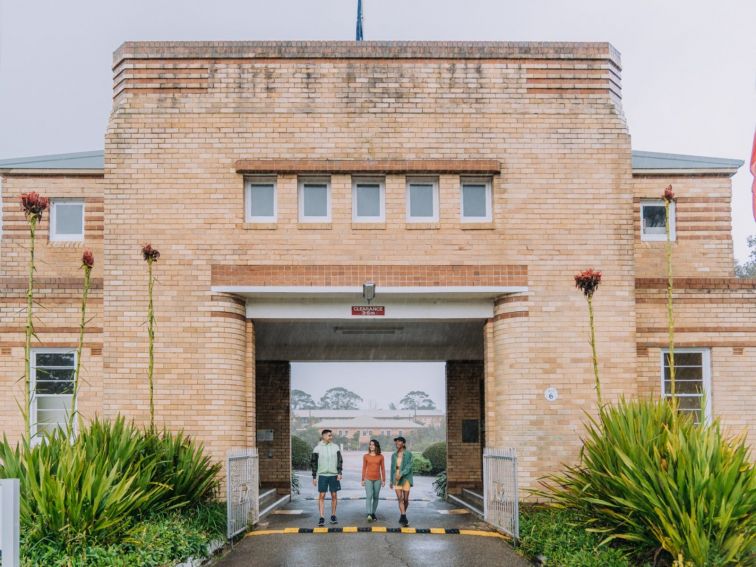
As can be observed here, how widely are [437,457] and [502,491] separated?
20203mm

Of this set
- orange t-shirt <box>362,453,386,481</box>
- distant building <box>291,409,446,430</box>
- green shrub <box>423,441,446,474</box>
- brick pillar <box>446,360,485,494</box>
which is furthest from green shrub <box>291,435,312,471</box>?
orange t-shirt <box>362,453,386,481</box>

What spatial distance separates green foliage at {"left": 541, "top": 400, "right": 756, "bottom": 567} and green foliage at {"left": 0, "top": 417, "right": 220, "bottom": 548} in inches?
213

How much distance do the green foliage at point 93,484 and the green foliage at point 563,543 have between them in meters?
4.61

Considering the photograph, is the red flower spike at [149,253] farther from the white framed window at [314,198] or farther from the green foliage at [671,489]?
the green foliage at [671,489]

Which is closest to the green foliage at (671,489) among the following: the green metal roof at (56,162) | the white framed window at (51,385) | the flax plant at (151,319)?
the flax plant at (151,319)

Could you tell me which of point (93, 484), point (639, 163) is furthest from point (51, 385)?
point (639, 163)

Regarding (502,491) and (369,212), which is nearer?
(502,491)

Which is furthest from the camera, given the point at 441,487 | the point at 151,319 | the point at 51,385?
the point at 441,487

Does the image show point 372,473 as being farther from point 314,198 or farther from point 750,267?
point 750,267

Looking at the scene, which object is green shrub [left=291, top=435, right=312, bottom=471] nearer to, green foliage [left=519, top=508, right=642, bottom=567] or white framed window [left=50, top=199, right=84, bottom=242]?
white framed window [left=50, top=199, right=84, bottom=242]

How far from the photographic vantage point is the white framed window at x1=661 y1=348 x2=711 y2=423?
17.7m

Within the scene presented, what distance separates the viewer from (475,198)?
657 inches

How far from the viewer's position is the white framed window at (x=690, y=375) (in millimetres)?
17734

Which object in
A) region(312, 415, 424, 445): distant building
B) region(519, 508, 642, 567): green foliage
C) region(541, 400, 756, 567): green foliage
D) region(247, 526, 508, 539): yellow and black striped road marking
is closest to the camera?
region(541, 400, 756, 567): green foliage
